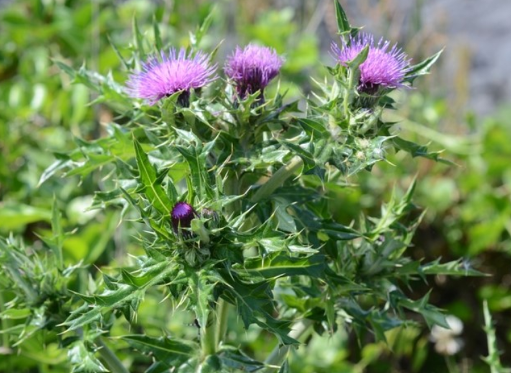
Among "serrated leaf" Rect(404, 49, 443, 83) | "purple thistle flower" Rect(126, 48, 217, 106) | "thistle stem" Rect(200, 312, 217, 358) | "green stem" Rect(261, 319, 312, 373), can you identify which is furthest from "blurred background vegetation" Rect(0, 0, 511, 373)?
"serrated leaf" Rect(404, 49, 443, 83)

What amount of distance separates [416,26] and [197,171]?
11.3 feet

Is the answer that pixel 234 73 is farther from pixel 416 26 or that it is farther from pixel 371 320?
pixel 416 26

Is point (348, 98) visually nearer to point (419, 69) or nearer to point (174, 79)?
point (419, 69)

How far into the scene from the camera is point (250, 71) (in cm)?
149

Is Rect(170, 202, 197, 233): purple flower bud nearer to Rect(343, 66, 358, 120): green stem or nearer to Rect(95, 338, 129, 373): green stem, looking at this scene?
Rect(343, 66, 358, 120): green stem

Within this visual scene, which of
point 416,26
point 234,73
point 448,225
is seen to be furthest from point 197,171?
point 416,26

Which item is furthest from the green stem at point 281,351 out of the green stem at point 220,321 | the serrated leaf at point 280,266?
the serrated leaf at point 280,266

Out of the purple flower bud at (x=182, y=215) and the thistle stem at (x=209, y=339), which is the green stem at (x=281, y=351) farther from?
the purple flower bud at (x=182, y=215)

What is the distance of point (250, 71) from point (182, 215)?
14.5 inches

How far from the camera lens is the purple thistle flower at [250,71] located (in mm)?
1489

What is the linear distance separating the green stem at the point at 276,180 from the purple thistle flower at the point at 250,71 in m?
0.17

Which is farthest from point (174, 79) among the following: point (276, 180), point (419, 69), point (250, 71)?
point (419, 69)

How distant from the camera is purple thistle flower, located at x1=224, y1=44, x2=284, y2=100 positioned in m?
1.49

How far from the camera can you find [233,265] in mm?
1401
